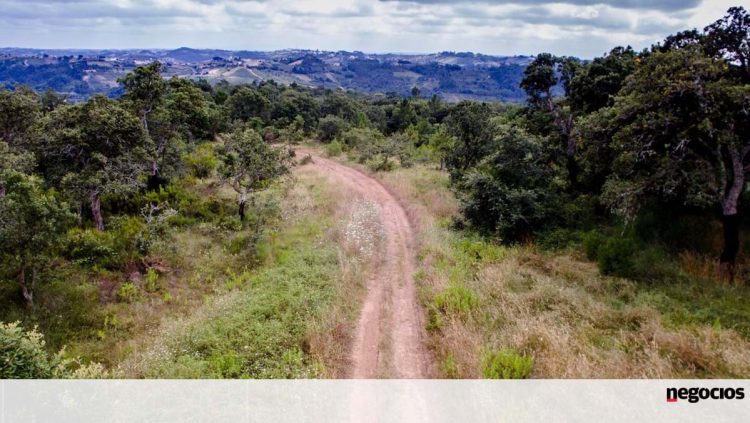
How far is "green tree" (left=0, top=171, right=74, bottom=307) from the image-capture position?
1312 centimetres

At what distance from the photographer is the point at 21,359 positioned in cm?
726

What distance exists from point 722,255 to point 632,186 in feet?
11.9

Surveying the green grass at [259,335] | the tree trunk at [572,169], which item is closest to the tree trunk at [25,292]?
the green grass at [259,335]

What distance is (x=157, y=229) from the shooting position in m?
18.6

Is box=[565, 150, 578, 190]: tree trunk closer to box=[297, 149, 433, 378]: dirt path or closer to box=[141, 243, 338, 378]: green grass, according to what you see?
box=[297, 149, 433, 378]: dirt path

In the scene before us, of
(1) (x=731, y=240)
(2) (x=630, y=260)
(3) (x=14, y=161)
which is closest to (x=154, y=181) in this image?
(3) (x=14, y=161)

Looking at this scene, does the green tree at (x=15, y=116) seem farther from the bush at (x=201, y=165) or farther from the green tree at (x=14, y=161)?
the bush at (x=201, y=165)

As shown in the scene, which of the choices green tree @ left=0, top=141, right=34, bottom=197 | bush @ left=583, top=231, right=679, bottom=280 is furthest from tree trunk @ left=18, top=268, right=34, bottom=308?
bush @ left=583, top=231, right=679, bottom=280
